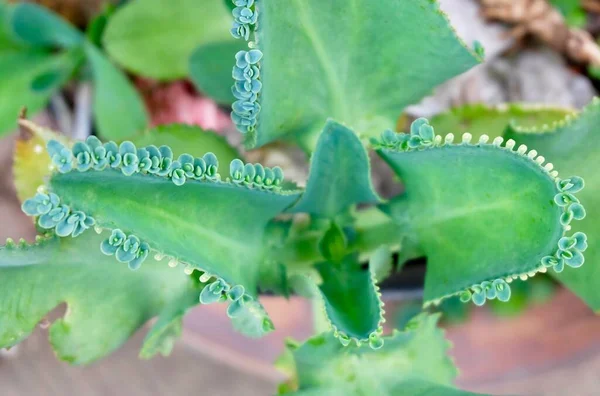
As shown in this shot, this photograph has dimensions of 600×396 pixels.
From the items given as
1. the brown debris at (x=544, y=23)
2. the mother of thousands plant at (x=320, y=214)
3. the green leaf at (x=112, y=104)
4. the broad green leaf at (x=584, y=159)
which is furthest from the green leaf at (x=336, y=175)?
the brown debris at (x=544, y=23)

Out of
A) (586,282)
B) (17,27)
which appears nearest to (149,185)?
(586,282)

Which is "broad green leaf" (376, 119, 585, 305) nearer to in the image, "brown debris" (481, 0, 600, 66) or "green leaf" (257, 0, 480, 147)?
"green leaf" (257, 0, 480, 147)

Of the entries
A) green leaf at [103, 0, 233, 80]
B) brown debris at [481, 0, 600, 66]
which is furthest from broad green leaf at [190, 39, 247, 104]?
brown debris at [481, 0, 600, 66]

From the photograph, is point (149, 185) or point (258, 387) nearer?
point (149, 185)

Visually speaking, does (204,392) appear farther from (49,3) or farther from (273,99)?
(273,99)

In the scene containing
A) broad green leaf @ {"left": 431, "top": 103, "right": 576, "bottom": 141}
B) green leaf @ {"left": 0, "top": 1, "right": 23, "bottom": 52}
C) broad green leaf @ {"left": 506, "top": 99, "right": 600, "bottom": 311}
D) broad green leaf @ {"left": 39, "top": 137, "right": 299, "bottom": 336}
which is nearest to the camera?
broad green leaf @ {"left": 39, "top": 137, "right": 299, "bottom": 336}
